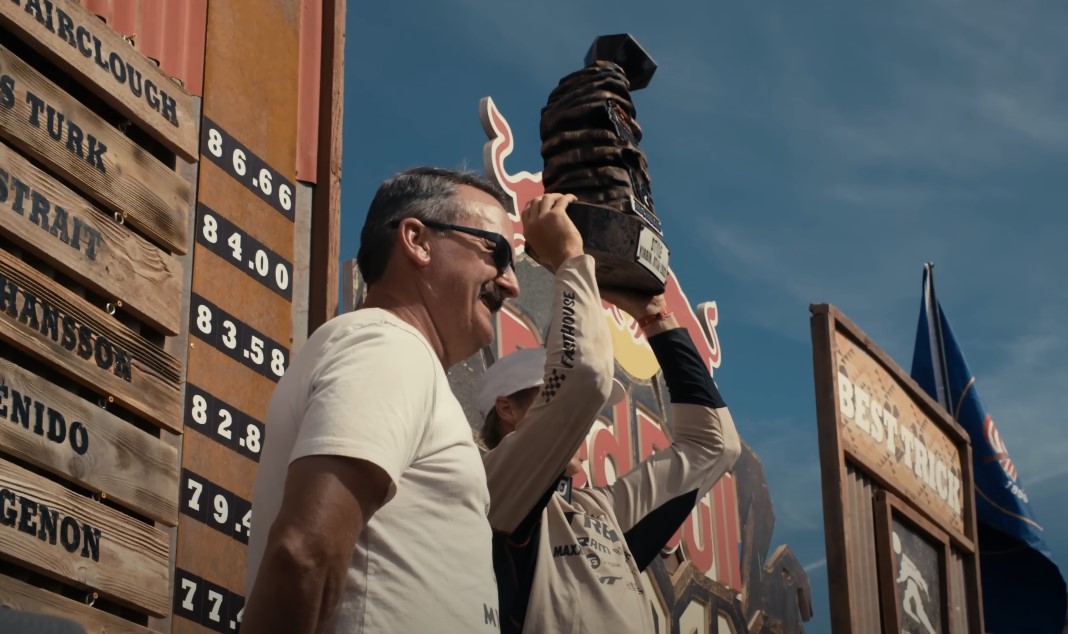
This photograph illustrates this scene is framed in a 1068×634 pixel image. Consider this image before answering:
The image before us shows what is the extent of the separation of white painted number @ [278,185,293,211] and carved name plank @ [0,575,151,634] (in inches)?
63.1

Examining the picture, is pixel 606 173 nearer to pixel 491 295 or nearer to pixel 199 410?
pixel 491 295

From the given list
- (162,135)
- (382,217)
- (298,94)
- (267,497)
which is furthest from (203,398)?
(267,497)

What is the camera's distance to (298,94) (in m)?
Result: 4.93

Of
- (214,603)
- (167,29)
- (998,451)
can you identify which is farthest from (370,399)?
(998,451)

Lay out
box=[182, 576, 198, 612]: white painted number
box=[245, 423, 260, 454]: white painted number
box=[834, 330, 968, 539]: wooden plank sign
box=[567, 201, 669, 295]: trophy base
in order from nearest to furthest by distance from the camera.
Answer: box=[567, 201, 669, 295]: trophy base, box=[182, 576, 198, 612]: white painted number, box=[245, 423, 260, 454]: white painted number, box=[834, 330, 968, 539]: wooden plank sign

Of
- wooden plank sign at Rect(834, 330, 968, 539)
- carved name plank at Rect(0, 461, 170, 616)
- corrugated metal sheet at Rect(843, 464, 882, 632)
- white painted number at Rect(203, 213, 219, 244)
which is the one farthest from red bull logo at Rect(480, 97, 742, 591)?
carved name plank at Rect(0, 461, 170, 616)

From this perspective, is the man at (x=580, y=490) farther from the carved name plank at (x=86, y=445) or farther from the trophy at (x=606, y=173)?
the carved name plank at (x=86, y=445)

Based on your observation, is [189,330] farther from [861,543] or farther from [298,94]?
[861,543]

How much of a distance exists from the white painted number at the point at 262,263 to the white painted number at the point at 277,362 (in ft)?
0.80

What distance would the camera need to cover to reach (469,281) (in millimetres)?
2627

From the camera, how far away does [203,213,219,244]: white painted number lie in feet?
14.2

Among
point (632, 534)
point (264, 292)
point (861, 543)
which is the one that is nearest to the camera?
point (632, 534)

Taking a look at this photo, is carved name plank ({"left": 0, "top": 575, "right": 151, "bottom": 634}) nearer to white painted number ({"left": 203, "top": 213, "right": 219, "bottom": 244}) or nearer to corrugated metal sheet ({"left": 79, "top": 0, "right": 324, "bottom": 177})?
white painted number ({"left": 203, "top": 213, "right": 219, "bottom": 244})

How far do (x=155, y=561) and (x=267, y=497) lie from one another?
159 centimetres
